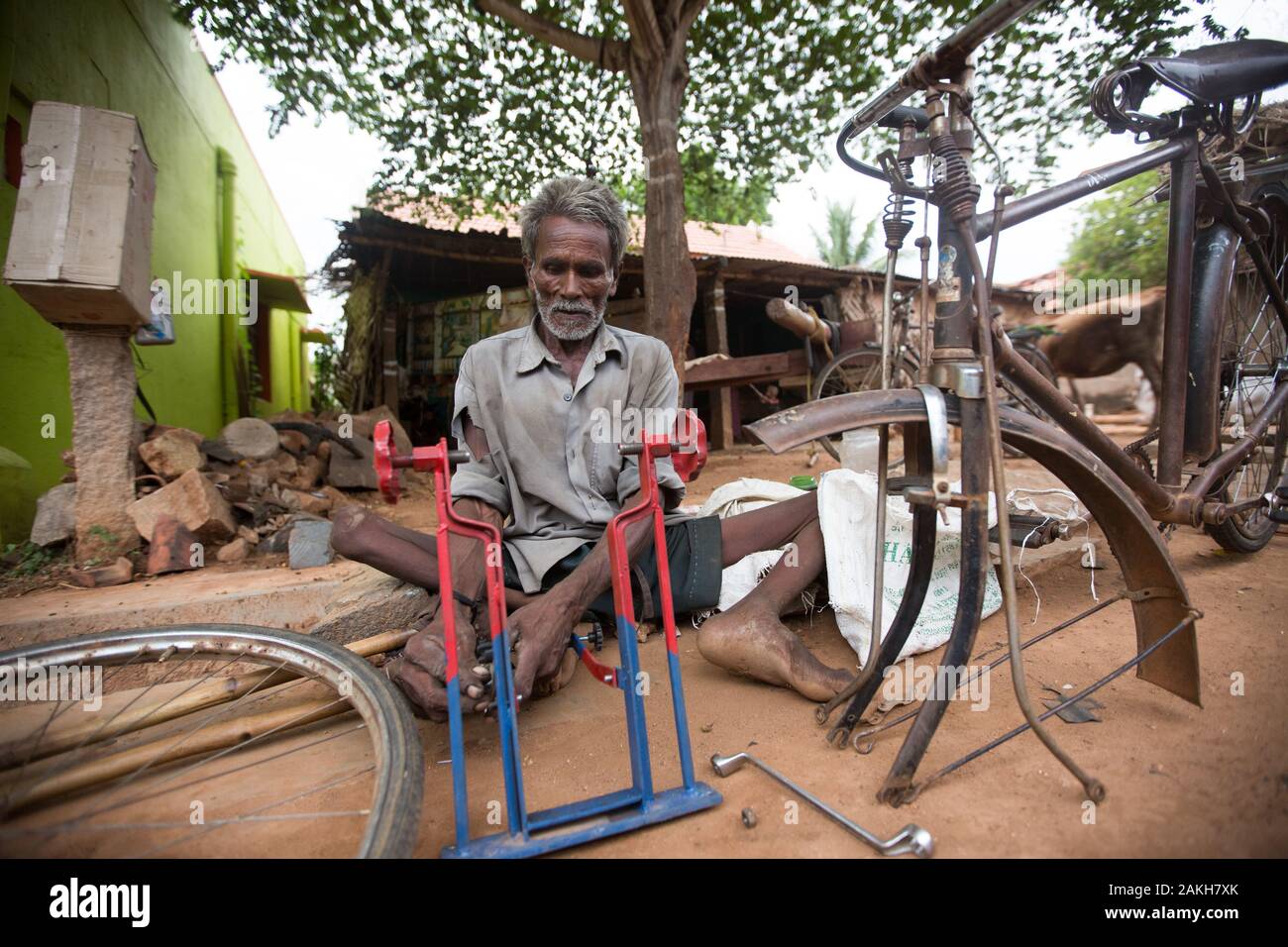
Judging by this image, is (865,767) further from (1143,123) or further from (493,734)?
(1143,123)

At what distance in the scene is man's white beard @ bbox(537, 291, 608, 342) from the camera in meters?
2.13

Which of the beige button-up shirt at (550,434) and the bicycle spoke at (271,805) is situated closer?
the bicycle spoke at (271,805)

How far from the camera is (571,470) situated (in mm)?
2195

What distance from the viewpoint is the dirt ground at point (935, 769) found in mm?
1278

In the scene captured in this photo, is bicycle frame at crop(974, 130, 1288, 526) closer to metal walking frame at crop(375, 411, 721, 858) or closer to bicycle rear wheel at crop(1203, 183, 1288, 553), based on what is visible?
bicycle rear wheel at crop(1203, 183, 1288, 553)

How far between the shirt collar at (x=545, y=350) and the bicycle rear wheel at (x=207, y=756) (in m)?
1.05

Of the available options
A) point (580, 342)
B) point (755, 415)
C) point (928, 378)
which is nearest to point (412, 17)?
point (580, 342)

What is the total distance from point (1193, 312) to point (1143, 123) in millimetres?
706
